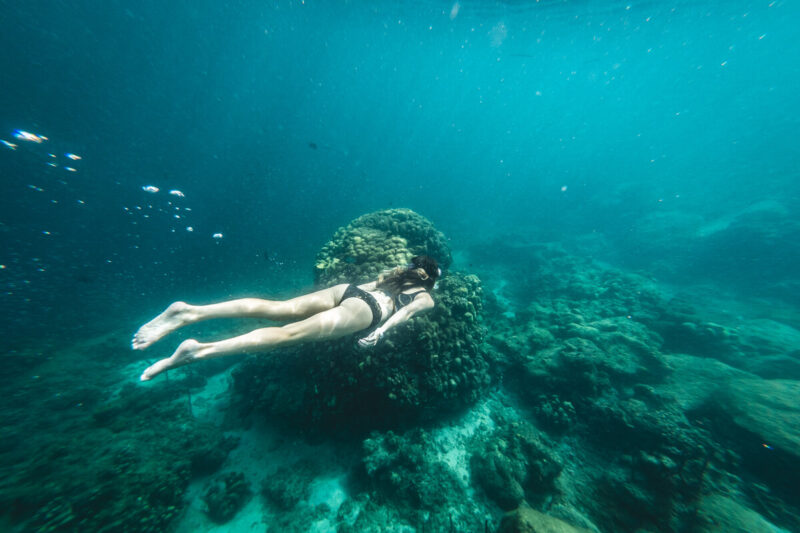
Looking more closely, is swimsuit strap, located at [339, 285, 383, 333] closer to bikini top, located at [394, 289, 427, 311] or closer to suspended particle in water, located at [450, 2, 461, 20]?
bikini top, located at [394, 289, 427, 311]

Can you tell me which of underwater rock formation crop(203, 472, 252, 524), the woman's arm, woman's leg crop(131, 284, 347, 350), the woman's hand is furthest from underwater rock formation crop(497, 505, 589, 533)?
underwater rock formation crop(203, 472, 252, 524)

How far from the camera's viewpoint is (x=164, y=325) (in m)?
3.39

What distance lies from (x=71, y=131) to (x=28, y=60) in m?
14.9

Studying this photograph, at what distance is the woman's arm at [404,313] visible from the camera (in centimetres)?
346

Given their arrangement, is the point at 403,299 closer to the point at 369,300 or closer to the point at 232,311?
the point at 369,300

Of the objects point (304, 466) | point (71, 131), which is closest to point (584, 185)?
point (304, 466)

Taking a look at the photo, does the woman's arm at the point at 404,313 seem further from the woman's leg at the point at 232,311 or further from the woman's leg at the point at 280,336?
the woman's leg at the point at 232,311

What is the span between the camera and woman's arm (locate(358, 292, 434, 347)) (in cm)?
346

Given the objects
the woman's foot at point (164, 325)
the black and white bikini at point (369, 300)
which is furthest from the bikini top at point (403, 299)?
the woman's foot at point (164, 325)

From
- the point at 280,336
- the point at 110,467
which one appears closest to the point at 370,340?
the point at 280,336

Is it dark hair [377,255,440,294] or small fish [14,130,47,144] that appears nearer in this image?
dark hair [377,255,440,294]

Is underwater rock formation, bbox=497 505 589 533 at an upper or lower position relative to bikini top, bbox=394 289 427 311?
lower

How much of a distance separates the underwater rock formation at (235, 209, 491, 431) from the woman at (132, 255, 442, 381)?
152 centimetres

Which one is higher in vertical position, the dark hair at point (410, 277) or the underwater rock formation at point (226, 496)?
the dark hair at point (410, 277)
